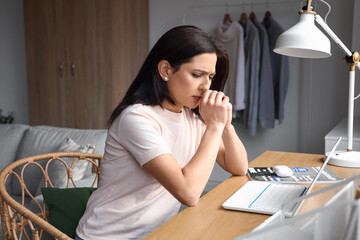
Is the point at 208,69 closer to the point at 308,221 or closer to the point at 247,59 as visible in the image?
the point at 308,221

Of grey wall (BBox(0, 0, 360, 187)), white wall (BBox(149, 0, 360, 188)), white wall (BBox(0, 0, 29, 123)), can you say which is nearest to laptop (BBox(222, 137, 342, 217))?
grey wall (BBox(0, 0, 360, 187))

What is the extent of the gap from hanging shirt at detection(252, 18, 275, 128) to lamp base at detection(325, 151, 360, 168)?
5.81ft

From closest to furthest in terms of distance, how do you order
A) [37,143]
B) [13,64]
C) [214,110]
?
[214,110] → [37,143] → [13,64]

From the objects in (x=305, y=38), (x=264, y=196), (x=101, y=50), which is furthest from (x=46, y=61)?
(x=264, y=196)

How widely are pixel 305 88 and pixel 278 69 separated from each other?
34 centimetres

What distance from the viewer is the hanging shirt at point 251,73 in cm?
327

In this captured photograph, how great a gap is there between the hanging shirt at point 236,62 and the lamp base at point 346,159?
1.84m

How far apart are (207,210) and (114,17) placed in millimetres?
3007

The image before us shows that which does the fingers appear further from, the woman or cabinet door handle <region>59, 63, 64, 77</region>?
cabinet door handle <region>59, 63, 64, 77</region>

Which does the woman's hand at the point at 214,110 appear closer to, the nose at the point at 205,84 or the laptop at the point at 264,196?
the nose at the point at 205,84

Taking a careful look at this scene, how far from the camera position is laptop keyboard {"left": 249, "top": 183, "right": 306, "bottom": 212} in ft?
3.29

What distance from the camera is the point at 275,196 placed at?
1070 millimetres

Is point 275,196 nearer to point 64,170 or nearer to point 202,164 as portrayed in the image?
point 202,164

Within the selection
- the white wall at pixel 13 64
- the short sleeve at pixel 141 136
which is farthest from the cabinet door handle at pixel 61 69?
the short sleeve at pixel 141 136
